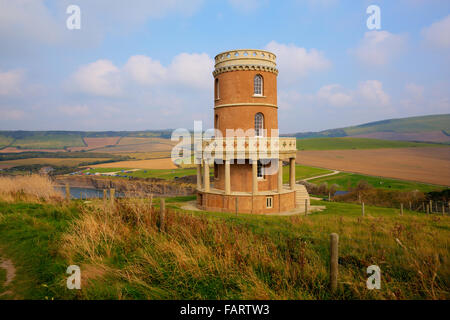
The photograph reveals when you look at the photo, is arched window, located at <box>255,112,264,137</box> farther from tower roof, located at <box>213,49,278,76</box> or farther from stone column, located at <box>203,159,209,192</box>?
stone column, located at <box>203,159,209,192</box>

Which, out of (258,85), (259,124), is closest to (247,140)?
(259,124)

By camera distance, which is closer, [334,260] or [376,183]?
[334,260]

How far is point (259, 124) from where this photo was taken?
2656 cm

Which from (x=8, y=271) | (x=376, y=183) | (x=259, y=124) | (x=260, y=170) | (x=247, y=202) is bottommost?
(x=376, y=183)

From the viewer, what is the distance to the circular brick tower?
979 inches

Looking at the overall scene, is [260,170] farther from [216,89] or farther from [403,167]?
[403,167]

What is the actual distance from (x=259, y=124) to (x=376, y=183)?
132ft

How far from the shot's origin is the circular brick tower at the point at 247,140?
2486 centimetres

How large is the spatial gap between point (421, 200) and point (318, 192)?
54.2 ft

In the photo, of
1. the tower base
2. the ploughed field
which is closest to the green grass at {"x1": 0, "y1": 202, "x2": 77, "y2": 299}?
the tower base

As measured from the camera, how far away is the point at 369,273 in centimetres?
651

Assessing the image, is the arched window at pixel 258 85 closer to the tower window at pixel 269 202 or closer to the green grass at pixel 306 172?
the tower window at pixel 269 202
